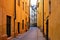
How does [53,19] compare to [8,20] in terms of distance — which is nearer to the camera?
[53,19]

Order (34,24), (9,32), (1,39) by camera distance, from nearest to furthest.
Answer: (1,39), (9,32), (34,24)

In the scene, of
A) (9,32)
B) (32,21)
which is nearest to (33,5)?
(32,21)

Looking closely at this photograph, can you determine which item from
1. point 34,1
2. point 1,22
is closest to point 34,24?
point 34,1

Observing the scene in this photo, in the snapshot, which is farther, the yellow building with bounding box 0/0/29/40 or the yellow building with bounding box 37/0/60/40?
the yellow building with bounding box 0/0/29/40

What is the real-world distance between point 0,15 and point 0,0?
2.88 feet

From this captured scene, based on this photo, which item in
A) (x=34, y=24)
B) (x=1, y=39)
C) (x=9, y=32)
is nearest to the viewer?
(x=1, y=39)

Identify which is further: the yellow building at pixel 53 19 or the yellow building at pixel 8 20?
the yellow building at pixel 8 20

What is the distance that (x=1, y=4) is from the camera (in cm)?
959

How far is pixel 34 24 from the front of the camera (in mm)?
46781

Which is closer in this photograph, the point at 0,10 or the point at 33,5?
the point at 0,10

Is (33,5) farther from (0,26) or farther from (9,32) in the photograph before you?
(0,26)

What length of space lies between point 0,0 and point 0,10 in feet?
1.92

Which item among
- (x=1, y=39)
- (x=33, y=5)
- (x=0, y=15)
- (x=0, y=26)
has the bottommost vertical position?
(x=1, y=39)

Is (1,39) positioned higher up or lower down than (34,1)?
lower down
